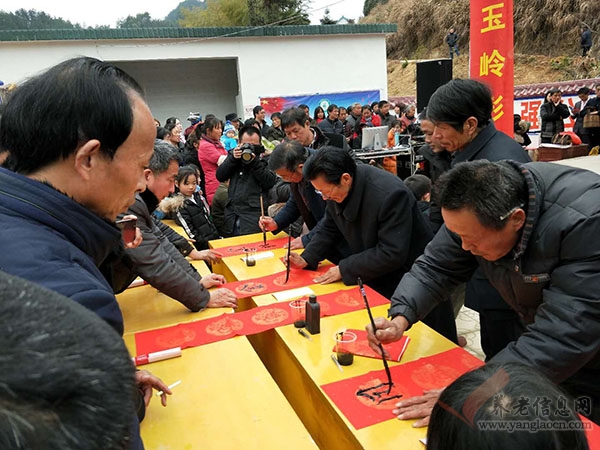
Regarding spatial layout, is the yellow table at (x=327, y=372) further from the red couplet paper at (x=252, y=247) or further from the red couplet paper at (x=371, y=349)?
the red couplet paper at (x=252, y=247)

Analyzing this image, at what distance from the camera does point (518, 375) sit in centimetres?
70

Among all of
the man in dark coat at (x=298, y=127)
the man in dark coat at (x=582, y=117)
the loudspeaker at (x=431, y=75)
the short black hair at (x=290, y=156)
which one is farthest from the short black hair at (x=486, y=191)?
the man in dark coat at (x=582, y=117)

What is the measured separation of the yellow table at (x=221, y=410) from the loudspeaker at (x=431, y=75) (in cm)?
731

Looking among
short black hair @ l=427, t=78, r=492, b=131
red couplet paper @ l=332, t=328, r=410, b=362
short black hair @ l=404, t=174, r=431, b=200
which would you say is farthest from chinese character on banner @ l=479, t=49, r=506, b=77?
red couplet paper @ l=332, t=328, r=410, b=362

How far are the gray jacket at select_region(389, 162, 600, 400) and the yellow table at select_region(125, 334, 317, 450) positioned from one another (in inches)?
25.4

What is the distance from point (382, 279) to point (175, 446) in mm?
1469

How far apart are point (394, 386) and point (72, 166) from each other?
1108 mm

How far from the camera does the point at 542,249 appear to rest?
1.27 meters

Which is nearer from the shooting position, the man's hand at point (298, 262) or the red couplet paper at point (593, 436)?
the red couplet paper at point (593, 436)

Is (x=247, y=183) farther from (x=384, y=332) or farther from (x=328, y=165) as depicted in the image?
(x=384, y=332)

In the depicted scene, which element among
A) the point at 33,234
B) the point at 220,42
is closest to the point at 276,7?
the point at 220,42

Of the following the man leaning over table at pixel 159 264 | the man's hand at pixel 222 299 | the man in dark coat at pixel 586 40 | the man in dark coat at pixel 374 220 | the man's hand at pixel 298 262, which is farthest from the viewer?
the man in dark coat at pixel 586 40

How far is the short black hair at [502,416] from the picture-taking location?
64cm

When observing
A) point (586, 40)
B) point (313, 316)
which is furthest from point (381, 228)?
point (586, 40)
